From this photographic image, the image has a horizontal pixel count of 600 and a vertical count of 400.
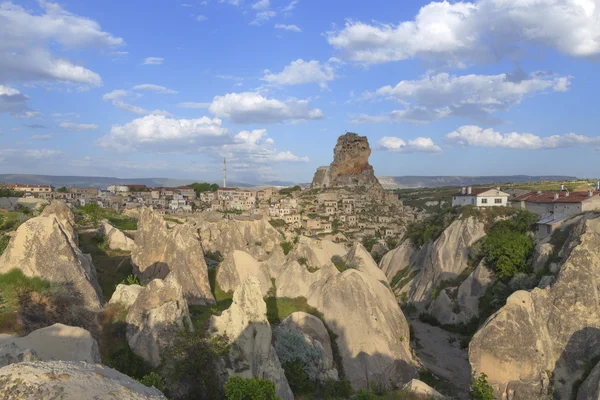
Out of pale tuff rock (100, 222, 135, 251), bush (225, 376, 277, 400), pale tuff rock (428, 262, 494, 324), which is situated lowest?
pale tuff rock (428, 262, 494, 324)

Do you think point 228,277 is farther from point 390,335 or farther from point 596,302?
point 596,302

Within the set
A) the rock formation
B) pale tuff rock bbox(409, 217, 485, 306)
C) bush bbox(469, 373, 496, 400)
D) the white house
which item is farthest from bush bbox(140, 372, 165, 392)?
the rock formation

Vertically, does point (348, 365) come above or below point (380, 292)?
below

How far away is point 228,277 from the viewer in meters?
33.4

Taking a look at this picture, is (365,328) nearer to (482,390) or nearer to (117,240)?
(482,390)

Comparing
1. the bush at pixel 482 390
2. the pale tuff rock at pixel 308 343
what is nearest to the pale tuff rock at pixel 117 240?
the pale tuff rock at pixel 308 343

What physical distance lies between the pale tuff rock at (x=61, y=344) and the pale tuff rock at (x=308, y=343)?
10559mm

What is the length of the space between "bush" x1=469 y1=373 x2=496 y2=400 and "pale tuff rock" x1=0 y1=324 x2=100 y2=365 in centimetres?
1827

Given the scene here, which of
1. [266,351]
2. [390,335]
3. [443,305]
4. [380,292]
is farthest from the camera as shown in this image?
[443,305]

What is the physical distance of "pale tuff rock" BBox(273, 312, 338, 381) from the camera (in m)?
24.6

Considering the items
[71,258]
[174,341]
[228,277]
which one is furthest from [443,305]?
[71,258]

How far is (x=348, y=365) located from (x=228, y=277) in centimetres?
1113

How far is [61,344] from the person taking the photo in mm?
16234

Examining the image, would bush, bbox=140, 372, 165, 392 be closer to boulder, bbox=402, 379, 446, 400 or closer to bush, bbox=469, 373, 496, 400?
boulder, bbox=402, 379, 446, 400
